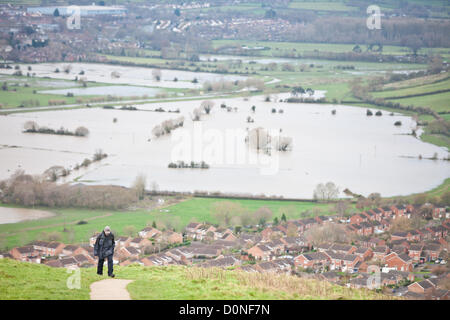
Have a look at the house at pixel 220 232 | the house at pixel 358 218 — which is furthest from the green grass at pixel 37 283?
the house at pixel 358 218

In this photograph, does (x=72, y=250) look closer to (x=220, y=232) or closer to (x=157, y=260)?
(x=157, y=260)

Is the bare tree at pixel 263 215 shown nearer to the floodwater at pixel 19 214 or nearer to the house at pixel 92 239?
the house at pixel 92 239

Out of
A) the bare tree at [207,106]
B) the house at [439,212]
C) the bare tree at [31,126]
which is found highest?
the bare tree at [207,106]

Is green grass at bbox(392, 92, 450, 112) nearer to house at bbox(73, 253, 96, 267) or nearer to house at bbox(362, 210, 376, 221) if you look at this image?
house at bbox(362, 210, 376, 221)

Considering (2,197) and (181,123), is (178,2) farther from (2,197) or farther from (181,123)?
(2,197)

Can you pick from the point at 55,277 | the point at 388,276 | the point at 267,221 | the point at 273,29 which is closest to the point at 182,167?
the point at 267,221
